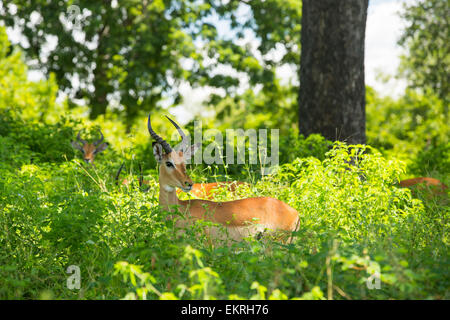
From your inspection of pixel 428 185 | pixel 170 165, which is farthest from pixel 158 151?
pixel 428 185

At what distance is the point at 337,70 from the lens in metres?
8.65

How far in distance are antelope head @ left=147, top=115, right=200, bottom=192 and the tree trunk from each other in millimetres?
3381

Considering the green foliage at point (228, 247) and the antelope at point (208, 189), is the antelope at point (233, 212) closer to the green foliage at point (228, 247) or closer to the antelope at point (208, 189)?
the green foliage at point (228, 247)

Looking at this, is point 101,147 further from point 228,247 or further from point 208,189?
point 228,247

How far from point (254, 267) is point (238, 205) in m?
1.68

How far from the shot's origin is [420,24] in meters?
20.5

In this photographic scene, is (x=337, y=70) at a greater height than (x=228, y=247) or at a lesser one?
greater

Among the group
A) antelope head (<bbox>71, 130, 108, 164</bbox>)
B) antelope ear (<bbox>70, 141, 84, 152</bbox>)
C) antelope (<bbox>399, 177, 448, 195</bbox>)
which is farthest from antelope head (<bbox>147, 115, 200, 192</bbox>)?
antelope ear (<bbox>70, 141, 84, 152</bbox>)

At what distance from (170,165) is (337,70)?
158 inches

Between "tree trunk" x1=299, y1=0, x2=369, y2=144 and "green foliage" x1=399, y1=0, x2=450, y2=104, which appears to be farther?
"green foliage" x1=399, y1=0, x2=450, y2=104

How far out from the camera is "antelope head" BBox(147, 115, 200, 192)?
557 cm

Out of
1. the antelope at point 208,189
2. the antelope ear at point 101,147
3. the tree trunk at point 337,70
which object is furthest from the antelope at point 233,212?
the antelope ear at point 101,147

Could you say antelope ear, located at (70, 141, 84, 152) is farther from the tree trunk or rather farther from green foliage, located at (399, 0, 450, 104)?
green foliage, located at (399, 0, 450, 104)

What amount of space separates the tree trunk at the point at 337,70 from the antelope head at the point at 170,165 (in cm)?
338
